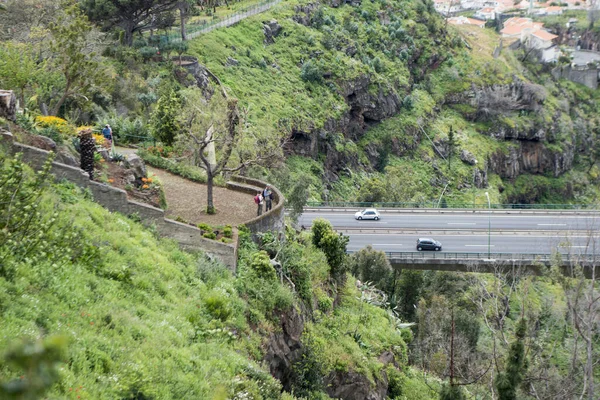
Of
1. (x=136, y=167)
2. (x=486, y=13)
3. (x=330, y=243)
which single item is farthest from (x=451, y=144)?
(x=486, y=13)

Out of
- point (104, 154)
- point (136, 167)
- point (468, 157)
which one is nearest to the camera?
point (104, 154)

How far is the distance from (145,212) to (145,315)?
549 centimetres

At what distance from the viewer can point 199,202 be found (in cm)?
2189

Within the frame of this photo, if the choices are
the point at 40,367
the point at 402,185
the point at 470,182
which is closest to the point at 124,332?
the point at 40,367

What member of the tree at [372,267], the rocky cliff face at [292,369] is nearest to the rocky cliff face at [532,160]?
the tree at [372,267]

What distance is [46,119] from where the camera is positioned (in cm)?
1964

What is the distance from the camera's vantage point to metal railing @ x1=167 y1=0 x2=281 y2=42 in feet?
186

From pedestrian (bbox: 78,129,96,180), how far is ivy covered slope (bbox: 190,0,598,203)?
101ft

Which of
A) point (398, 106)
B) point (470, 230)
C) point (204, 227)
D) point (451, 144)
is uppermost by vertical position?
point (398, 106)

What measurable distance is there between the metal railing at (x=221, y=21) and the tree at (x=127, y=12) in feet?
11.5

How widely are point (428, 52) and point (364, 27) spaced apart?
9.50 m

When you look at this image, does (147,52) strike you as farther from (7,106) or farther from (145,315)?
(145,315)

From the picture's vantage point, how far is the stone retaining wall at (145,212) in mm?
16266

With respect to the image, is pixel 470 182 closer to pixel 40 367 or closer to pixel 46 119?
pixel 46 119
